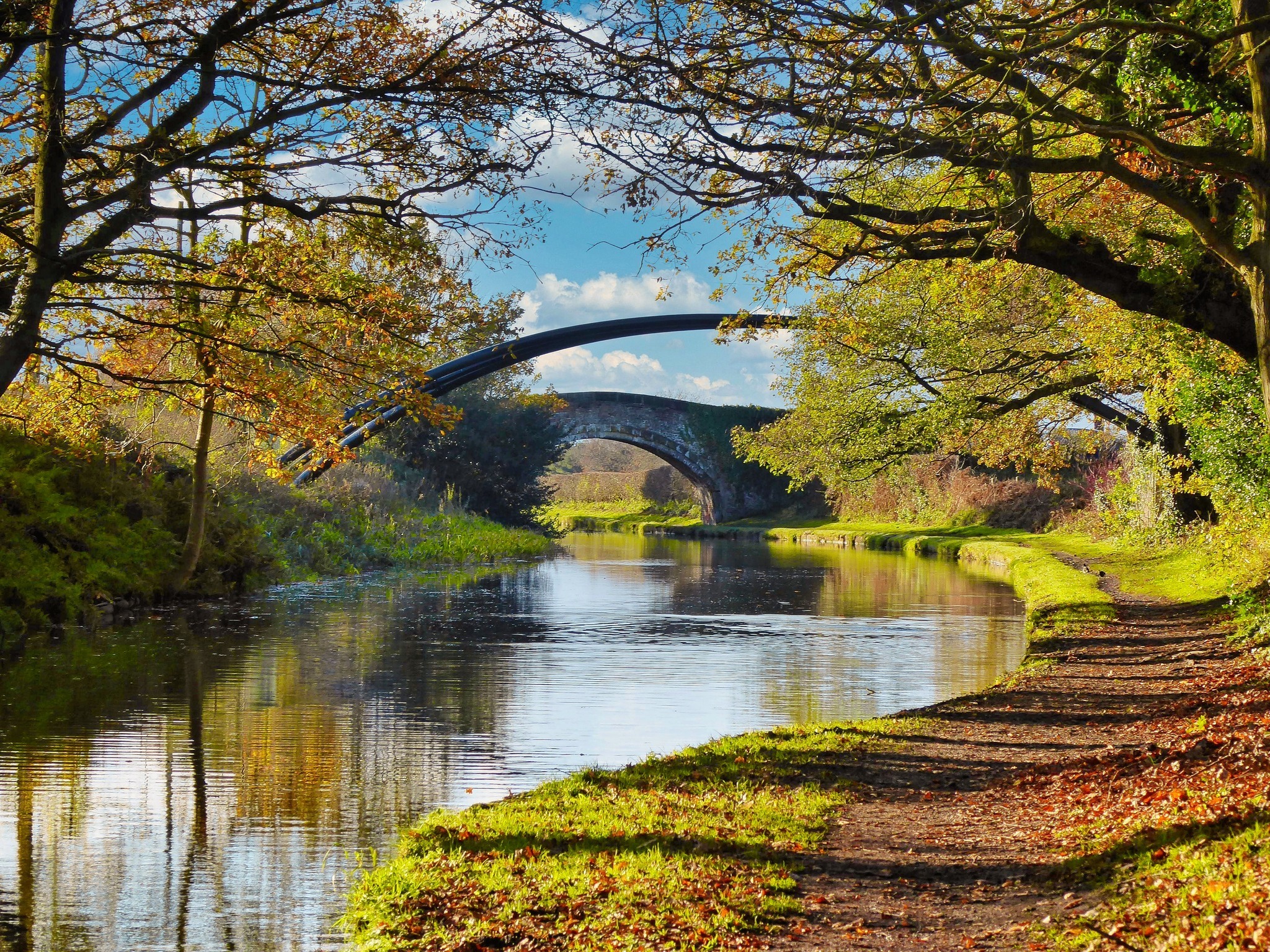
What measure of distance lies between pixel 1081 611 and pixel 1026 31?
9948 millimetres

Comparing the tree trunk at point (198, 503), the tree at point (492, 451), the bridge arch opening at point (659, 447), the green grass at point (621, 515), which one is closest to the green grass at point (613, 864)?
the tree trunk at point (198, 503)

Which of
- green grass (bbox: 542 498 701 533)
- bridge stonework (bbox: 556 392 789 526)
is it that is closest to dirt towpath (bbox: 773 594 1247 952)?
green grass (bbox: 542 498 701 533)

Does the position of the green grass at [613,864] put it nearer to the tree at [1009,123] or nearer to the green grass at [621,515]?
the tree at [1009,123]

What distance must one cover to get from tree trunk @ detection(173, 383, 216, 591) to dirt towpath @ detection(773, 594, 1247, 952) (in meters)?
9.62

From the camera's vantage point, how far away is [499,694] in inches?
450

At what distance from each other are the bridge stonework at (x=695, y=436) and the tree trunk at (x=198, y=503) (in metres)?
32.4

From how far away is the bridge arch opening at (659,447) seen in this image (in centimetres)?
5181

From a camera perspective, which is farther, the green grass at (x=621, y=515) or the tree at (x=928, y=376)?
the green grass at (x=621, y=515)

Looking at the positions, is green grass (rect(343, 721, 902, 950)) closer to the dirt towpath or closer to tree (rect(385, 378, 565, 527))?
the dirt towpath

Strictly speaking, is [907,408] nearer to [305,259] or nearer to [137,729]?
[305,259]

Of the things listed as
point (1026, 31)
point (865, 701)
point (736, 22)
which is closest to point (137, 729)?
point (865, 701)

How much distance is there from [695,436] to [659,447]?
182 cm

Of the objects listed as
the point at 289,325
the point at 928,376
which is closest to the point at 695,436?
the point at 928,376

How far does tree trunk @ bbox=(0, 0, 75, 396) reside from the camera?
845 centimetres
